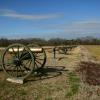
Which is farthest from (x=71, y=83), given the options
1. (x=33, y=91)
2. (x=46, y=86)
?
(x=33, y=91)

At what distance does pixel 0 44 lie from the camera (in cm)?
5075

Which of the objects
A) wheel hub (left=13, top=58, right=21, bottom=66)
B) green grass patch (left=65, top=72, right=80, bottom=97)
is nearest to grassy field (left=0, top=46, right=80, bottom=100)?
green grass patch (left=65, top=72, right=80, bottom=97)

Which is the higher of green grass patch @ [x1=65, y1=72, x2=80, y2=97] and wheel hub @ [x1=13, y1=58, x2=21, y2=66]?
wheel hub @ [x1=13, y1=58, x2=21, y2=66]

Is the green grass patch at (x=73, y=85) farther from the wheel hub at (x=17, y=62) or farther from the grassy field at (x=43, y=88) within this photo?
the wheel hub at (x=17, y=62)

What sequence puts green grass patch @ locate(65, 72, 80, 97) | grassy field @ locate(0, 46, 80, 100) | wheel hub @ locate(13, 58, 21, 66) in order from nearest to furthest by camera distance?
1. grassy field @ locate(0, 46, 80, 100)
2. green grass patch @ locate(65, 72, 80, 97)
3. wheel hub @ locate(13, 58, 21, 66)

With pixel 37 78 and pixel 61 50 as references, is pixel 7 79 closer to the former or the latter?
pixel 37 78

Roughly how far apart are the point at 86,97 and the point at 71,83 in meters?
2.16

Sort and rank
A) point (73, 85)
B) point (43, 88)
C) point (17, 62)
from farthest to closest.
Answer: point (17, 62) → point (73, 85) → point (43, 88)

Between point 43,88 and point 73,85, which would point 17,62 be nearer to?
point 43,88

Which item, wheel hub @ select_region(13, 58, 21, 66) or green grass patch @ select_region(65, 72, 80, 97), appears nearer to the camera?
green grass patch @ select_region(65, 72, 80, 97)

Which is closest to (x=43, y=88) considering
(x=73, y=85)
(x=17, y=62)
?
(x=73, y=85)

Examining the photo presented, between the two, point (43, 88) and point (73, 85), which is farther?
point (73, 85)

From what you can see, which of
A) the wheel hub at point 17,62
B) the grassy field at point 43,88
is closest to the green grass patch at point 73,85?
the grassy field at point 43,88

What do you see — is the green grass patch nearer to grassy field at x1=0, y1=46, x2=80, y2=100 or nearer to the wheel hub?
grassy field at x1=0, y1=46, x2=80, y2=100
